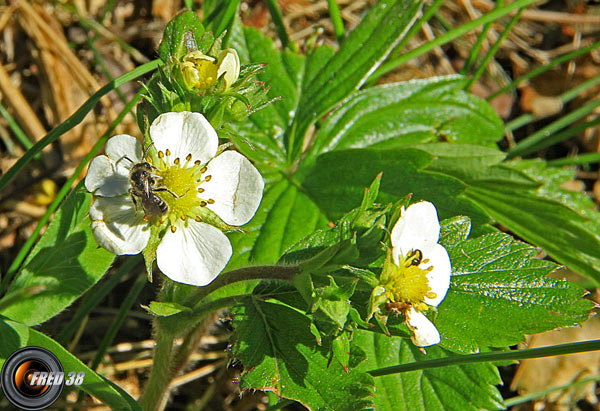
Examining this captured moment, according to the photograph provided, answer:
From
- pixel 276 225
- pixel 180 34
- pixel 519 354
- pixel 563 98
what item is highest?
pixel 180 34

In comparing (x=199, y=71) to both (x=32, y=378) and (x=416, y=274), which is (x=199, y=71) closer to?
(x=416, y=274)

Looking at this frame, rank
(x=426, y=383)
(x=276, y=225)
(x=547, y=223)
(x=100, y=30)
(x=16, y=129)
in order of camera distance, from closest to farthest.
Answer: (x=426, y=383) → (x=276, y=225) → (x=547, y=223) → (x=16, y=129) → (x=100, y=30)

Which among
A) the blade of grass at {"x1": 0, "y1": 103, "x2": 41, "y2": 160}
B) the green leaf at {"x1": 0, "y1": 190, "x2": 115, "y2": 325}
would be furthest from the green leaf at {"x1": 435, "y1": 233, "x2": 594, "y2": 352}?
the blade of grass at {"x1": 0, "y1": 103, "x2": 41, "y2": 160}

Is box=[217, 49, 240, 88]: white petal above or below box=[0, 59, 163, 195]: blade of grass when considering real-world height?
below

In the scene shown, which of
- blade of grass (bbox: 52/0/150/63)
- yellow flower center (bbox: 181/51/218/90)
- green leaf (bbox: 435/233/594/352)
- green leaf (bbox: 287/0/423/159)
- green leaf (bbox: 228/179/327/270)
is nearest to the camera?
yellow flower center (bbox: 181/51/218/90)

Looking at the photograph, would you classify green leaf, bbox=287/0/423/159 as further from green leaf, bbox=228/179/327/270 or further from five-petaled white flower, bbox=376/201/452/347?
five-petaled white flower, bbox=376/201/452/347

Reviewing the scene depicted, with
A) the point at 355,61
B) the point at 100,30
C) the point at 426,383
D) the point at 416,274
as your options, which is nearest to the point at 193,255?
the point at 416,274

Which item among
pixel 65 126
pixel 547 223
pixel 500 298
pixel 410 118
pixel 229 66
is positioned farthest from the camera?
pixel 410 118

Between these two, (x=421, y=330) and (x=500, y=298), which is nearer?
(x=421, y=330)

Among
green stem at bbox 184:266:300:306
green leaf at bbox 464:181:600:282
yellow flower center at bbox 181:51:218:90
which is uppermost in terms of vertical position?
yellow flower center at bbox 181:51:218:90
